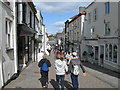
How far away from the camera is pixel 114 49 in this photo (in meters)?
16.1

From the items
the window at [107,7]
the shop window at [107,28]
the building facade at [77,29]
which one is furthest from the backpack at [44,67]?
the building facade at [77,29]

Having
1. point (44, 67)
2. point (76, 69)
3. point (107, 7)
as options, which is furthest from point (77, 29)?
point (76, 69)

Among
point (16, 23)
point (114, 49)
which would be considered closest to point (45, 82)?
point (16, 23)

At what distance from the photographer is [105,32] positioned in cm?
1891

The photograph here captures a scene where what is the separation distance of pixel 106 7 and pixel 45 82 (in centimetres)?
1335

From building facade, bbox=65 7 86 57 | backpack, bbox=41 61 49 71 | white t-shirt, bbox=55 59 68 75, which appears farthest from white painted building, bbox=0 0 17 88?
building facade, bbox=65 7 86 57

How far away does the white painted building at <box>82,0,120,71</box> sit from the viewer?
1611 centimetres

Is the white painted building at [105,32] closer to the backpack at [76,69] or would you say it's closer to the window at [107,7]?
the window at [107,7]

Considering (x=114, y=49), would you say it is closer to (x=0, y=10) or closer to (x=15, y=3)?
(x=15, y=3)

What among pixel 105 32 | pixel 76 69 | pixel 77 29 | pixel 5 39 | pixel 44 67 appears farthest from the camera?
pixel 77 29

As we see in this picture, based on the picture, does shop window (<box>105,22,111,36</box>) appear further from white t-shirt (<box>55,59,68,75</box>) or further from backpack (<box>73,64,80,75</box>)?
white t-shirt (<box>55,59,68,75</box>)

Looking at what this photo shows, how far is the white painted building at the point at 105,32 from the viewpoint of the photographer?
1611 cm

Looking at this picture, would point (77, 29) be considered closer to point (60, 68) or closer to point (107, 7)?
point (107, 7)

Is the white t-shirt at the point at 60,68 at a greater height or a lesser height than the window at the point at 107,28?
lesser
